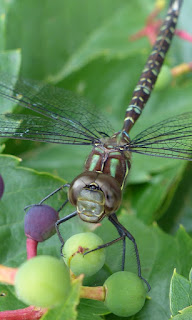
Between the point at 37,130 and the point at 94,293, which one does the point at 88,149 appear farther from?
the point at 94,293

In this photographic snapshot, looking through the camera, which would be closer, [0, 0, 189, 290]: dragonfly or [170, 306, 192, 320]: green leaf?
[170, 306, 192, 320]: green leaf

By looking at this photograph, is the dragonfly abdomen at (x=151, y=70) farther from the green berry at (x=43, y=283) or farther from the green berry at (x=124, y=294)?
the green berry at (x=43, y=283)

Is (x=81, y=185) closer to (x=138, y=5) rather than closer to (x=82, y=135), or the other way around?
(x=82, y=135)

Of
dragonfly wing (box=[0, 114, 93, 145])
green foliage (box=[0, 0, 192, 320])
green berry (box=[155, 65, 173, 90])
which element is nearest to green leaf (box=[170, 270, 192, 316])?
green foliage (box=[0, 0, 192, 320])

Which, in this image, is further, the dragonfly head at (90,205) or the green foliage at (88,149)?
the green foliage at (88,149)

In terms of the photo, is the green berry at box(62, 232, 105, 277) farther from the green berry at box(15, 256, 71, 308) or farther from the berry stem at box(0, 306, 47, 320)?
the green berry at box(15, 256, 71, 308)

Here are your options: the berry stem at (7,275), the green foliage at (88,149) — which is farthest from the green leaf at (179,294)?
the berry stem at (7,275)

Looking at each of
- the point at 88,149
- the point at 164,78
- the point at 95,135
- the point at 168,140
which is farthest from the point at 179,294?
the point at 164,78

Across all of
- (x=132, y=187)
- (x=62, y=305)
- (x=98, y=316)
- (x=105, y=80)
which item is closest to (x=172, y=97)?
(x=105, y=80)
